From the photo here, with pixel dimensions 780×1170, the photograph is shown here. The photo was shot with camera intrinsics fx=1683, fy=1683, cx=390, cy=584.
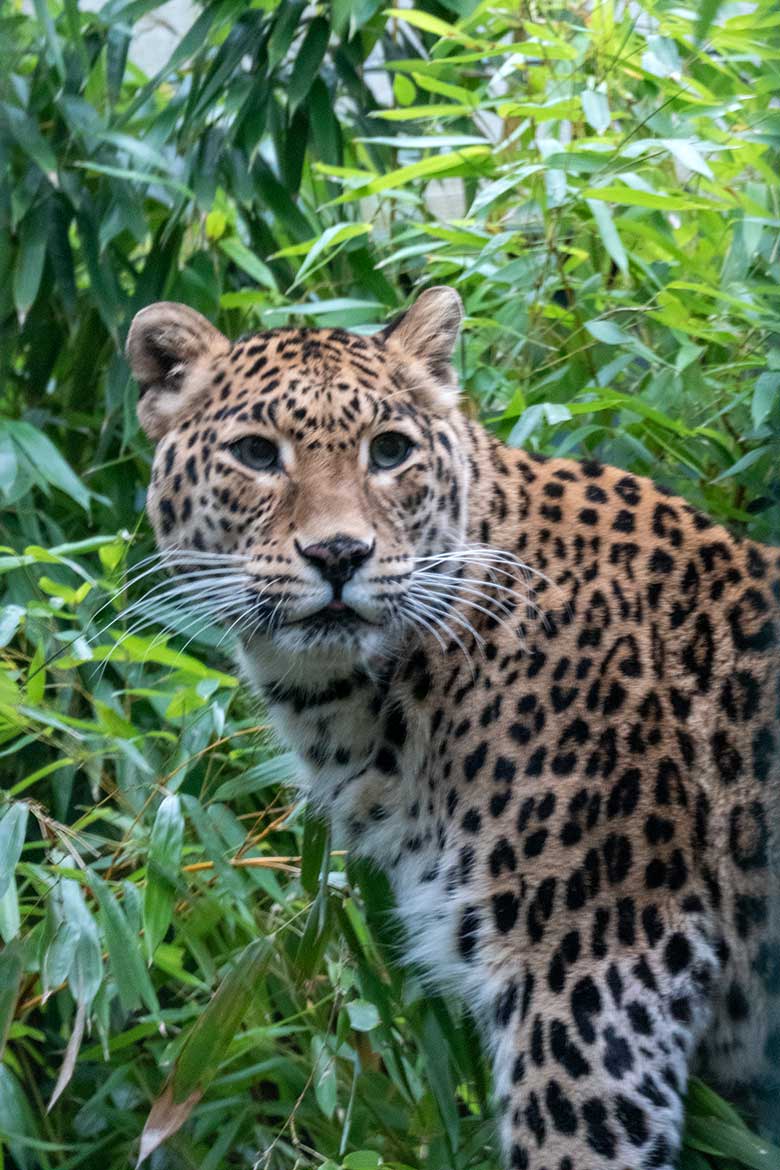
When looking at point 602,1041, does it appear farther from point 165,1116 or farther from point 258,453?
point 258,453

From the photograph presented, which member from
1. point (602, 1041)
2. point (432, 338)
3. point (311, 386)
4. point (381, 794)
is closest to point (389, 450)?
point (311, 386)

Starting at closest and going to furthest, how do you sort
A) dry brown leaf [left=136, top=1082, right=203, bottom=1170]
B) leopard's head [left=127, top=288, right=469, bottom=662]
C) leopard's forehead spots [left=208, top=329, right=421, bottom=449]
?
leopard's head [left=127, top=288, right=469, bottom=662]
leopard's forehead spots [left=208, top=329, right=421, bottom=449]
dry brown leaf [left=136, top=1082, right=203, bottom=1170]

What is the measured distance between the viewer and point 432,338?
13.4ft

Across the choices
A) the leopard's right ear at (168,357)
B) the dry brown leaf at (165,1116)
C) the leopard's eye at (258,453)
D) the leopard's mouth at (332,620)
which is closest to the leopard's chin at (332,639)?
the leopard's mouth at (332,620)

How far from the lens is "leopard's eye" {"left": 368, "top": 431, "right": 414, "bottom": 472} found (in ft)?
12.6

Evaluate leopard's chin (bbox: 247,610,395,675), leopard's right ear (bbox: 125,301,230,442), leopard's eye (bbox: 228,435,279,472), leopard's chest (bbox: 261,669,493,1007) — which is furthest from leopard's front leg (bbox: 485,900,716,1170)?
leopard's right ear (bbox: 125,301,230,442)

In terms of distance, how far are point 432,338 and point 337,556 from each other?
79cm

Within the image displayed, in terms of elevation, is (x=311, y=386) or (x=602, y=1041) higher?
(x=311, y=386)

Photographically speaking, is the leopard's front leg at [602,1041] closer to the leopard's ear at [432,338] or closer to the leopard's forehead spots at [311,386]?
the leopard's forehead spots at [311,386]

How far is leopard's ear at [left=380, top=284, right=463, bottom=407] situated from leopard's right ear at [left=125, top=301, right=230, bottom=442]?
1.45 ft

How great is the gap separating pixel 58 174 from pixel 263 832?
2399 mm

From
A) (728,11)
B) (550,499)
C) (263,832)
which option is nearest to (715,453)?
(550,499)

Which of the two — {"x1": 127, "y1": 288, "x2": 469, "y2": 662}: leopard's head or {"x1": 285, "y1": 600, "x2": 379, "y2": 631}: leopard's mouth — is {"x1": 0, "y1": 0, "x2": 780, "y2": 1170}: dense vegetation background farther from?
{"x1": 285, "y1": 600, "x2": 379, "y2": 631}: leopard's mouth

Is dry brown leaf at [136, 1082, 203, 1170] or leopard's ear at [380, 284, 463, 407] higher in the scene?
leopard's ear at [380, 284, 463, 407]
